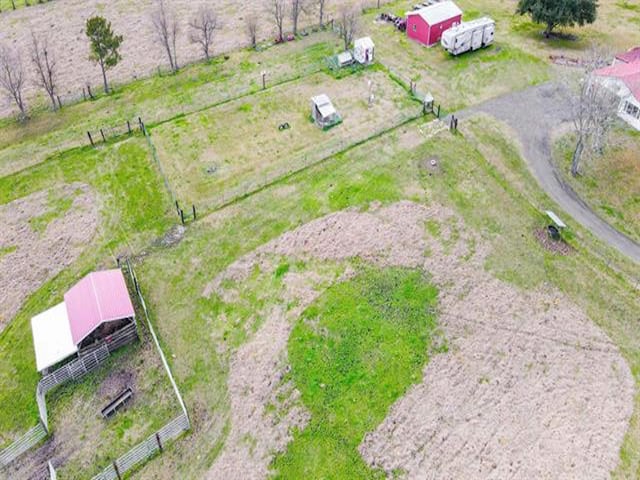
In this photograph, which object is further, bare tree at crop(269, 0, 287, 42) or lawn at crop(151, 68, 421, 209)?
bare tree at crop(269, 0, 287, 42)

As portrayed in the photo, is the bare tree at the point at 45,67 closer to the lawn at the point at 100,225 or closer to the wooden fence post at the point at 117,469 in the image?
the lawn at the point at 100,225

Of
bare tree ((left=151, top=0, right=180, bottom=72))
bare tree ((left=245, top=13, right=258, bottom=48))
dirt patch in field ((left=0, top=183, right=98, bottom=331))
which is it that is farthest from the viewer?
bare tree ((left=245, top=13, right=258, bottom=48))

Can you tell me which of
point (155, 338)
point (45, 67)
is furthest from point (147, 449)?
point (45, 67)

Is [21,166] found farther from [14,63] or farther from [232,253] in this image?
[232,253]

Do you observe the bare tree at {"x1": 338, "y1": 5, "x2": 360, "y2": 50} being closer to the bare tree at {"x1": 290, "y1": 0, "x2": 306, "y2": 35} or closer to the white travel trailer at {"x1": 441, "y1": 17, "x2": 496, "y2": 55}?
the bare tree at {"x1": 290, "y1": 0, "x2": 306, "y2": 35}

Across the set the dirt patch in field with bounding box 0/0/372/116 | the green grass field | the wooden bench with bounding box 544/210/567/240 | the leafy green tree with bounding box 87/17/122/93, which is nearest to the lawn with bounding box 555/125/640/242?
the green grass field

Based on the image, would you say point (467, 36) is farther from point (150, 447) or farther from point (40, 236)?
point (150, 447)

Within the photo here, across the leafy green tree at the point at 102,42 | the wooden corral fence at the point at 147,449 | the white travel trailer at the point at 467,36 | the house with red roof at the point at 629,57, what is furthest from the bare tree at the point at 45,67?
the house with red roof at the point at 629,57
